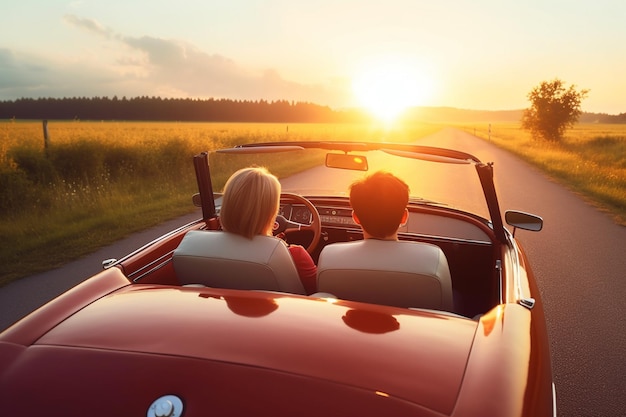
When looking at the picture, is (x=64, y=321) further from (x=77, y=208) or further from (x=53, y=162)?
(x=53, y=162)

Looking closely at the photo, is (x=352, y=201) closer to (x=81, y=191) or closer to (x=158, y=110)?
(x=81, y=191)

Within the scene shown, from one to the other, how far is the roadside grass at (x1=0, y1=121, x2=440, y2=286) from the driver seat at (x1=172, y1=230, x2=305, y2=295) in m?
4.62

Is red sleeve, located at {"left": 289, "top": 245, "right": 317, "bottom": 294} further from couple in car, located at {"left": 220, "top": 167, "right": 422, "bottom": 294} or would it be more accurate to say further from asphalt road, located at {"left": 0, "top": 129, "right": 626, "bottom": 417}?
asphalt road, located at {"left": 0, "top": 129, "right": 626, "bottom": 417}

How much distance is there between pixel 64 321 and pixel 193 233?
74 cm

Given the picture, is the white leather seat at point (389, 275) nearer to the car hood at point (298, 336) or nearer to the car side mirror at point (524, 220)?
Answer: the car hood at point (298, 336)

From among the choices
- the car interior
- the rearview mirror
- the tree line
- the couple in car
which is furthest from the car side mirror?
the tree line

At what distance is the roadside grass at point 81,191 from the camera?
290 inches

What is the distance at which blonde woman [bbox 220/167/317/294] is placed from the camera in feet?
7.63

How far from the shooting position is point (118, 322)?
1.78m

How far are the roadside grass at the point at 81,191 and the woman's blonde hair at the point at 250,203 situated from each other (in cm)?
479

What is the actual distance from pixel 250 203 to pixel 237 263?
0.95ft

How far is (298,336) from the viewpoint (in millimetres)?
1611

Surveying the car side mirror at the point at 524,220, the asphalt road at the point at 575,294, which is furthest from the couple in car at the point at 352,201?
the asphalt road at the point at 575,294

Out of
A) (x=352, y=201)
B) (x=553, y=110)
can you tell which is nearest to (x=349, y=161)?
(x=352, y=201)
